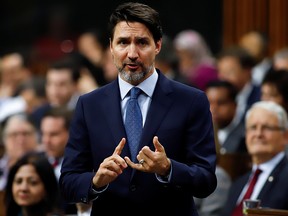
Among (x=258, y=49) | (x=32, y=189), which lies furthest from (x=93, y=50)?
(x=32, y=189)

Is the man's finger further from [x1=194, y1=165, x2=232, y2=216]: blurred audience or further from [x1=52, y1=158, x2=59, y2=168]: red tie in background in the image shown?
[x1=52, y1=158, x2=59, y2=168]: red tie in background

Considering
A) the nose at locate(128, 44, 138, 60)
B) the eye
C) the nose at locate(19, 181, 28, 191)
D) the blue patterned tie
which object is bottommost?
the nose at locate(19, 181, 28, 191)

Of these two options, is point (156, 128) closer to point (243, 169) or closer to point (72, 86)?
point (243, 169)

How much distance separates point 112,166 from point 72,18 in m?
10.0

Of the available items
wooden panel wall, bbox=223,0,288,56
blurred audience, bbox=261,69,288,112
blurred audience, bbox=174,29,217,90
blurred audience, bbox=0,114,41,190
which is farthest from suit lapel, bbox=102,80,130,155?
wooden panel wall, bbox=223,0,288,56

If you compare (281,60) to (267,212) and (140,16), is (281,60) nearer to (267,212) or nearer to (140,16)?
(267,212)

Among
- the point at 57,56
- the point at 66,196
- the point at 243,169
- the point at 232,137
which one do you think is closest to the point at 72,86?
the point at 232,137

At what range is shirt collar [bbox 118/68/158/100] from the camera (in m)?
4.02

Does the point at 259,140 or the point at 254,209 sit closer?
the point at 254,209

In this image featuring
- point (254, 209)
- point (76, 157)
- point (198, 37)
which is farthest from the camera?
point (198, 37)

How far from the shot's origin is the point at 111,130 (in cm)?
399

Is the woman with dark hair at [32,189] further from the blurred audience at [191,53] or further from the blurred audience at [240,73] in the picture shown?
the blurred audience at [191,53]

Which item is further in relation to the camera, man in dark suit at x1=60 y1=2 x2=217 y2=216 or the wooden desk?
the wooden desk

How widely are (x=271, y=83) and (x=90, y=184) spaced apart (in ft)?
11.5
